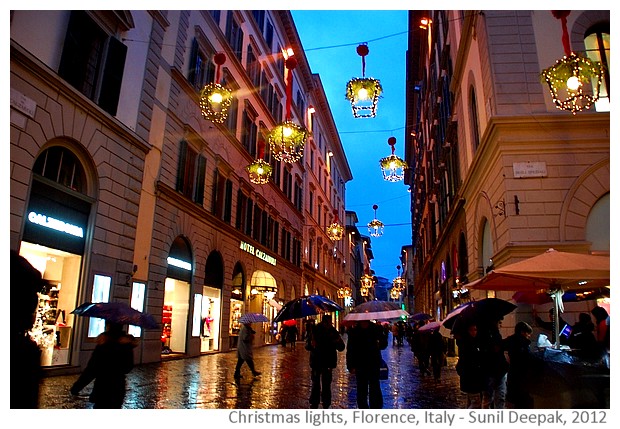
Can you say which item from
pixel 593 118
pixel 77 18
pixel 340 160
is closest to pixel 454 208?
pixel 593 118

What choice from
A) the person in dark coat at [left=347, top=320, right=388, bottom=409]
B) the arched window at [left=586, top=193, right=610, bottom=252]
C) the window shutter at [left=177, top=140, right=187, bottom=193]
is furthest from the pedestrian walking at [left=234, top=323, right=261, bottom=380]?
the arched window at [left=586, top=193, right=610, bottom=252]

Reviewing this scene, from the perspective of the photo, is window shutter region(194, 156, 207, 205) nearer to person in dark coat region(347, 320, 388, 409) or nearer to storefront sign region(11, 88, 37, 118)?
storefront sign region(11, 88, 37, 118)

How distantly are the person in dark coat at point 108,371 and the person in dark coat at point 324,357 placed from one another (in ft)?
11.2

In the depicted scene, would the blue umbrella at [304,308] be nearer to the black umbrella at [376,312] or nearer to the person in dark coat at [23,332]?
the black umbrella at [376,312]

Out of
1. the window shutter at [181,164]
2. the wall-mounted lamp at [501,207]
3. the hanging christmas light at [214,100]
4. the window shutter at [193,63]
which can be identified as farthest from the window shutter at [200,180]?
the wall-mounted lamp at [501,207]

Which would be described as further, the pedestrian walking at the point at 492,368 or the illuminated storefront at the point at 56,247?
the illuminated storefront at the point at 56,247

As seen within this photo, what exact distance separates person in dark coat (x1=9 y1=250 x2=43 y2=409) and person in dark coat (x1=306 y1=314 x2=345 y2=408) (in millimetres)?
5199

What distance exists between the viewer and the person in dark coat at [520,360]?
7758 millimetres

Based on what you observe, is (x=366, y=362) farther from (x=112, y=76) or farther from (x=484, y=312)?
(x=112, y=76)

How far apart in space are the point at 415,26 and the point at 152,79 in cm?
1984

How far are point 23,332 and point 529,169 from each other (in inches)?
448

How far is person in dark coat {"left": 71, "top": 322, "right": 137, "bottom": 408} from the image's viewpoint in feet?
17.4

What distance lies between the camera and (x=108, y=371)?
17.7 ft

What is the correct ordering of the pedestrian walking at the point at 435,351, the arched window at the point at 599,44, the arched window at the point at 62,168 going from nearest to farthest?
the arched window at the point at 62,168 → the arched window at the point at 599,44 → the pedestrian walking at the point at 435,351
